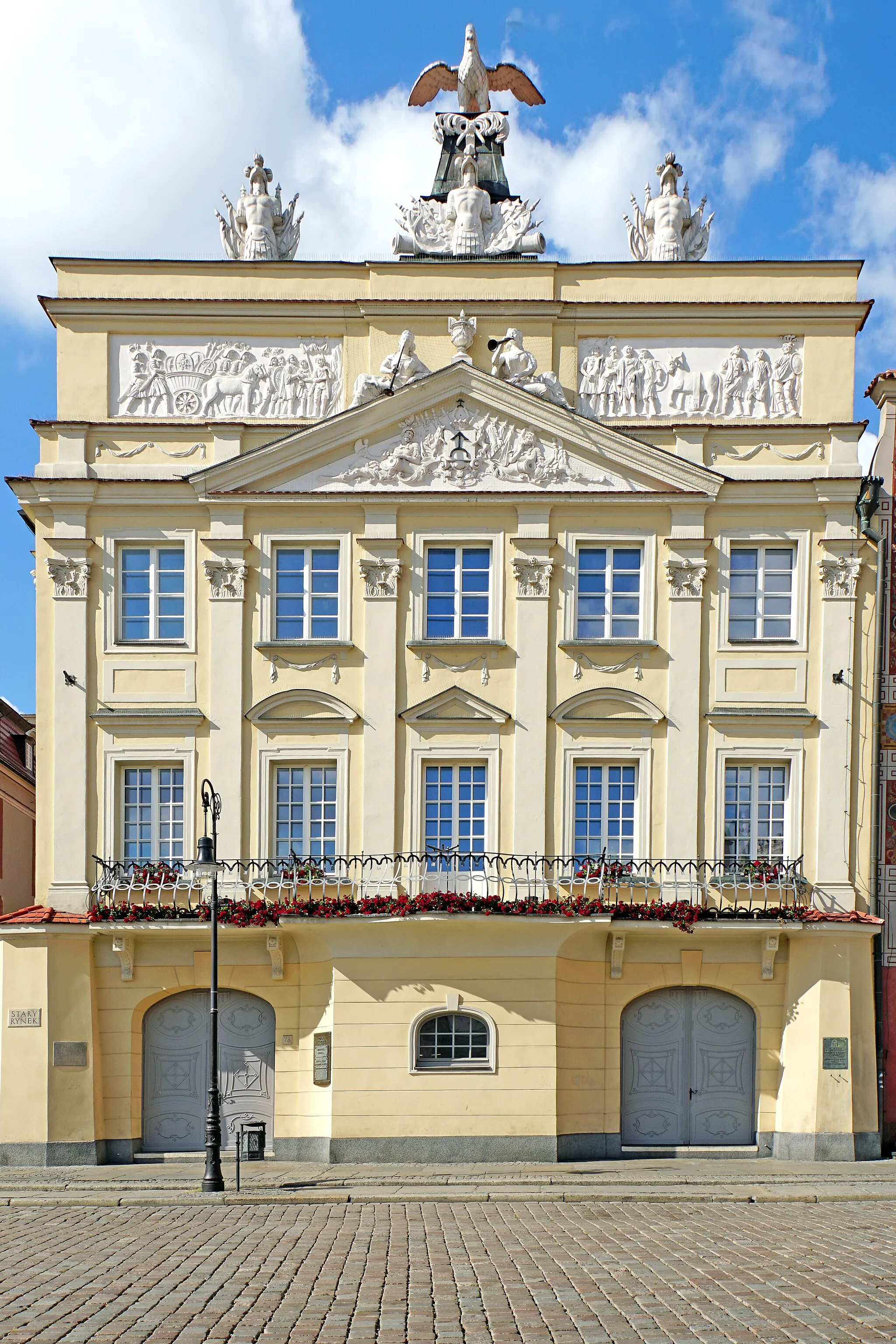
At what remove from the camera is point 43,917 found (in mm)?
25547

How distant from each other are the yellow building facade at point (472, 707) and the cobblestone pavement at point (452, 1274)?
5349 millimetres

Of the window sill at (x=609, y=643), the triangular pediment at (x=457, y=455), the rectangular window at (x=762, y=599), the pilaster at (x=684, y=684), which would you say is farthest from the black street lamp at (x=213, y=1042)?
the rectangular window at (x=762, y=599)

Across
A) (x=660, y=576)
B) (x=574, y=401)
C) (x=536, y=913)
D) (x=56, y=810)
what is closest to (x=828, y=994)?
(x=536, y=913)

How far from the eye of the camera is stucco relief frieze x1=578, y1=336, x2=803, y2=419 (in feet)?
89.2

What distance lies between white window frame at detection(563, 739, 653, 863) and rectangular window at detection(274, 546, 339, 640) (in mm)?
4969

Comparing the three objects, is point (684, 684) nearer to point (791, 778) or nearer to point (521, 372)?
point (791, 778)

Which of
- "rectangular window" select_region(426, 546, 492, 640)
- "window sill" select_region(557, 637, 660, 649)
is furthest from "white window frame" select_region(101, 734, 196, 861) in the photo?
"window sill" select_region(557, 637, 660, 649)

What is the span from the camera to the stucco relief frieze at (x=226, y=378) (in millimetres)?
27328

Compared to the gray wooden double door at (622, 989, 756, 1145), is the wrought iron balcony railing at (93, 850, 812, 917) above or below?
above

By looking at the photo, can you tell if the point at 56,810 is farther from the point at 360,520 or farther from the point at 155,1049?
the point at 360,520

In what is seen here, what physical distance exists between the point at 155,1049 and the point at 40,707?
664cm

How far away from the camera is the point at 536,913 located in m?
24.6

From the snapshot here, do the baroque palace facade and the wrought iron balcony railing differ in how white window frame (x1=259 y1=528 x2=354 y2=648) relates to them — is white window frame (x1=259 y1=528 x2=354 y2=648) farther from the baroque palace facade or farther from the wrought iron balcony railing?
the wrought iron balcony railing

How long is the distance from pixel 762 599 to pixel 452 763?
646cm
